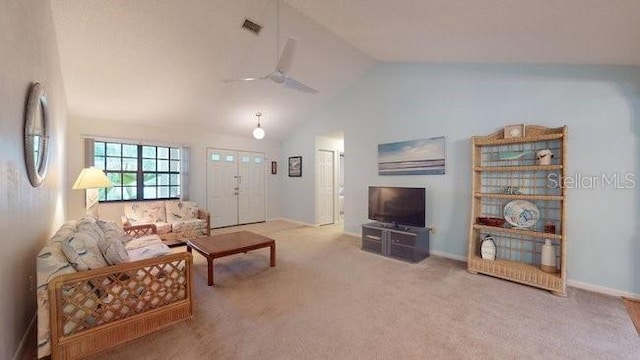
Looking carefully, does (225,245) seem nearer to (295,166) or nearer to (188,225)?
(188,225)

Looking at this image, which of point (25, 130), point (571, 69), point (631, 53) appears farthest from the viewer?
point (571, 69)

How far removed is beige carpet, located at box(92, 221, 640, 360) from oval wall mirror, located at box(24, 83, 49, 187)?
1.45m

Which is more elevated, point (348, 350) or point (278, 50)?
point (278, 50)

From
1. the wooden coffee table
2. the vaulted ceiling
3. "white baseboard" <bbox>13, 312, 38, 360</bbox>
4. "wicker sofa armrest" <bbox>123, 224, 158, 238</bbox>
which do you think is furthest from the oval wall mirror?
"wicker sofa armrest" <bbox>123, 224, 158, 238</bbox>

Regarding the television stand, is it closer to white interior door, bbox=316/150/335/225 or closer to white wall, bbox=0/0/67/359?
white interior door, bbox=316/150/335/225

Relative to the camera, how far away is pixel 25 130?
1804 millimetres

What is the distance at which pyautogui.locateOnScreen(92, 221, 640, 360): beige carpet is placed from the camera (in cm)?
189

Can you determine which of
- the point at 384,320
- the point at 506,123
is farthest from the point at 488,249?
the point at 384,320

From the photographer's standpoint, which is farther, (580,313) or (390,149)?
(390,149)

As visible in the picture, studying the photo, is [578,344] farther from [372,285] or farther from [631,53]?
[631,53]

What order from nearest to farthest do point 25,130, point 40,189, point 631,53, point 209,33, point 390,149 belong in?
point 25,130 → point 40,189 → point 631,53 → point 209,33 → point 390,149

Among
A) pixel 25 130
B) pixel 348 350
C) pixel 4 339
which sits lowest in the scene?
pixel 348 350

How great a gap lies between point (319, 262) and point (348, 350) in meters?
1.91

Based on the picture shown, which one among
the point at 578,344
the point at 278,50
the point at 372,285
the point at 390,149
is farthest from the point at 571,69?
the point at 278,50
